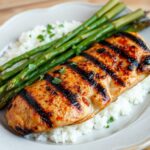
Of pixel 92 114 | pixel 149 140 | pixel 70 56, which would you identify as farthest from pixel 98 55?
pixel 149 140

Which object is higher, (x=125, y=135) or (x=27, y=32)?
(x=27, y=32)

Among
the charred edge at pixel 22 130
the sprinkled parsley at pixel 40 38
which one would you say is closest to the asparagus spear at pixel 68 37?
the sprinkled parsley at pixel 40 38

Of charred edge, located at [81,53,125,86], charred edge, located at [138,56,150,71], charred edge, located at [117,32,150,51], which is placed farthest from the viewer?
charred edge, located at [117,32,150,51]

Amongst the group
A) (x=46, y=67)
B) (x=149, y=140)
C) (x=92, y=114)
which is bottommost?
(x=149, y=140)

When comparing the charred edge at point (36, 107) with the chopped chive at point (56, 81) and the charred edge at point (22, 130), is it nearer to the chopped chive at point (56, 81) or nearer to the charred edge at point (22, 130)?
the charred edge at point (22, 130)

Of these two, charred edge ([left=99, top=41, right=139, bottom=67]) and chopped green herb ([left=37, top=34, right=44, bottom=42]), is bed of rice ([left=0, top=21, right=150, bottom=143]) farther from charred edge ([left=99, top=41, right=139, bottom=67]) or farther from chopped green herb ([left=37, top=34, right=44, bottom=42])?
charred edge ([left=99, top=41, right=139, bottom=67])

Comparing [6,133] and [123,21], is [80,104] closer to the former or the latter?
[6,133]

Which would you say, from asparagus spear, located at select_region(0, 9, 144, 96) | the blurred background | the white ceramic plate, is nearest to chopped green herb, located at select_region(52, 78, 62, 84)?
asparagus spear, located at select_region(0, 9, 144, 96)
